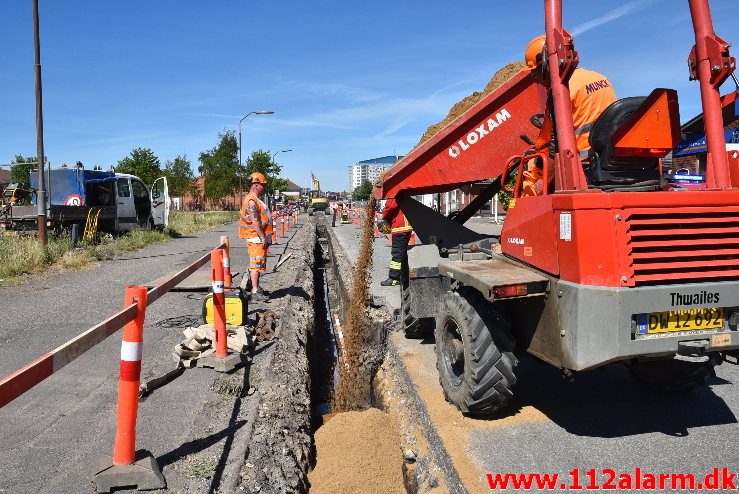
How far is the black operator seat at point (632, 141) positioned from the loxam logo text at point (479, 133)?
5.19 ft

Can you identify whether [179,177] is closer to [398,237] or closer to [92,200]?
[92,200]

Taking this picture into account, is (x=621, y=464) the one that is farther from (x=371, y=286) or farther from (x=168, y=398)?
(x=371, y=286)

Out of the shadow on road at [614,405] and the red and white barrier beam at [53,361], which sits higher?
the red and white barrier beam at [53,361]

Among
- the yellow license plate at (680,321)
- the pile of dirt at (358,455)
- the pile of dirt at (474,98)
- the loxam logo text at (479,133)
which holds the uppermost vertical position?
the pile of dirt at (474,98)

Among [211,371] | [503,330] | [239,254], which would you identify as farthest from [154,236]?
[503,330]

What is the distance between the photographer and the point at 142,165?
50.5 meters

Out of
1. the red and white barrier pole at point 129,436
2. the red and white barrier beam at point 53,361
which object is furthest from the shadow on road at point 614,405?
the red and white barrier beam at point 53,361

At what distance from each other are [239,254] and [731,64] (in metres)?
13.7

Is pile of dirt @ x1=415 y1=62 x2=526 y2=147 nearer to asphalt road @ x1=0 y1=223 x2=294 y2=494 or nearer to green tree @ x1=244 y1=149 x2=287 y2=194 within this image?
asphalt road @ x1=0 y1=223 x2=294 y2=494

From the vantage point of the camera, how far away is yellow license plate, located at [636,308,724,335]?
329cm

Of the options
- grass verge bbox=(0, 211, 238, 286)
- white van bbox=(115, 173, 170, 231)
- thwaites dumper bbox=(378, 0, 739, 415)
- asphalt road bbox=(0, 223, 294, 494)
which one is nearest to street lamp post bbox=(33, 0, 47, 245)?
grass verge bbox=(0, 211, 238, 286)

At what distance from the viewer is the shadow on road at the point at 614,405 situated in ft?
13.2

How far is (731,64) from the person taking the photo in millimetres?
3729

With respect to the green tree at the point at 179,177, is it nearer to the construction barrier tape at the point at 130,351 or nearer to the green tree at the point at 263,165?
the green tree at the point at 263,165
